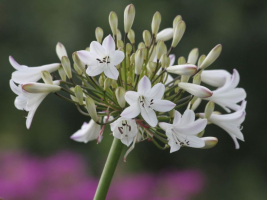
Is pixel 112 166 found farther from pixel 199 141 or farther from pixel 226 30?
pixel 226 30

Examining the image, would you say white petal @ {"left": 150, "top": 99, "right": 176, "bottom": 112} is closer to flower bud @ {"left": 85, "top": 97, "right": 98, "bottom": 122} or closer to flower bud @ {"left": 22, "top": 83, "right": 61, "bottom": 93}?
flower bud @ {"left": 85, "top": 97, "right": 98, "bottom": 122}

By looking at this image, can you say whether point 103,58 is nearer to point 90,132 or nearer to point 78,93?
point 78,93

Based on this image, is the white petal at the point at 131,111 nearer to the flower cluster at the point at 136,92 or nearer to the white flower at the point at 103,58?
the flower cluster at the point at 136,92

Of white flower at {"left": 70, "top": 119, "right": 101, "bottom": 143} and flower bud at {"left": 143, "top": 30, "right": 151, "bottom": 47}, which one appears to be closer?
flower bud at {"left": 143, "top": 30, "right": 151, "bottom": 47}

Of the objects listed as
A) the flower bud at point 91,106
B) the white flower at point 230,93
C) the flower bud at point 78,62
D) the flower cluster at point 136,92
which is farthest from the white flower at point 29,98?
the white flower at point 230,93

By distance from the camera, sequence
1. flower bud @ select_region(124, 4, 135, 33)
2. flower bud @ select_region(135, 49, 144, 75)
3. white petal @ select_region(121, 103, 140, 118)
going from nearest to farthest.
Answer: white petal @ select_region(121, 103, 140, 118) → flower bud @ select_region(135, 49, 144, 75) → flower bud @ select_region(124, 4, 135, 33)

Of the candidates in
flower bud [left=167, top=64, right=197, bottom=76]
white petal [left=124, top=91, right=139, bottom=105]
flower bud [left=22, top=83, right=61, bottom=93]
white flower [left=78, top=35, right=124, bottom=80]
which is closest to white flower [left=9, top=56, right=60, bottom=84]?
flower bud [left=22, top=83, right=61, bottom=93]

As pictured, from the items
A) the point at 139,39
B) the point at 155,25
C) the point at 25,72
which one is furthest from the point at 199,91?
the point at 139,39
